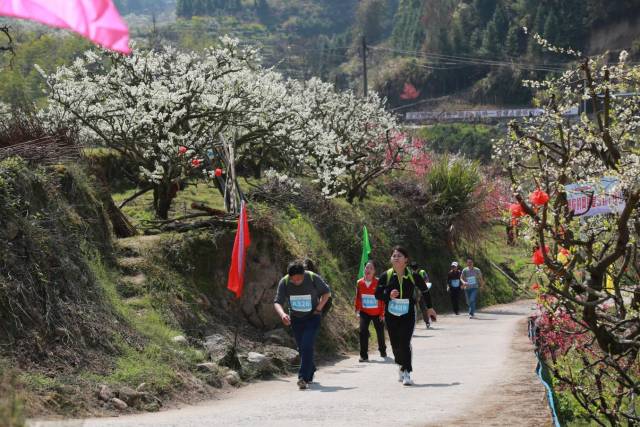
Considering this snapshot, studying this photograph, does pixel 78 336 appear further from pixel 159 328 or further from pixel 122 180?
pixel 122 180

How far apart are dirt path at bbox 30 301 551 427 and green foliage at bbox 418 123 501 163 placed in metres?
62.3

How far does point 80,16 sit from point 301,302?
7.20 metres

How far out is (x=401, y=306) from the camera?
463 inches

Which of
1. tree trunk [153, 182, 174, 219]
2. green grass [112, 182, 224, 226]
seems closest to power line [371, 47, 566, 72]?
green grass [112, 182, 224, 226]

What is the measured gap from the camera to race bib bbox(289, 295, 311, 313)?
12.1m

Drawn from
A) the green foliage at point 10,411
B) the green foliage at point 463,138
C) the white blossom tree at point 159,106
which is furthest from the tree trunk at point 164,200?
the green foliage at point 463,138

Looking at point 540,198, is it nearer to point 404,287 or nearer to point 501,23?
point 404,287

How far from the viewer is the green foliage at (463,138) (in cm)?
7944

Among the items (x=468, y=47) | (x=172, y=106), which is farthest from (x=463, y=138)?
(x=172, y=106)

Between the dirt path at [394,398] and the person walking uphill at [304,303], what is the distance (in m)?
0.54

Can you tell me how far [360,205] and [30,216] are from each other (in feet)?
59.8

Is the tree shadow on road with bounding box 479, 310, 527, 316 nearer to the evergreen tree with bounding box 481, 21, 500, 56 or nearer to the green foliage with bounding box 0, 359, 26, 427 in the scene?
the green foliage with bounding box 0, 359, 26, 427

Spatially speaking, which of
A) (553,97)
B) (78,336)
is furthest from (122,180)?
(553,97)

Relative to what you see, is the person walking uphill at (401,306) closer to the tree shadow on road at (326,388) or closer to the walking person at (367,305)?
the tree shadow on road at (326,388)
